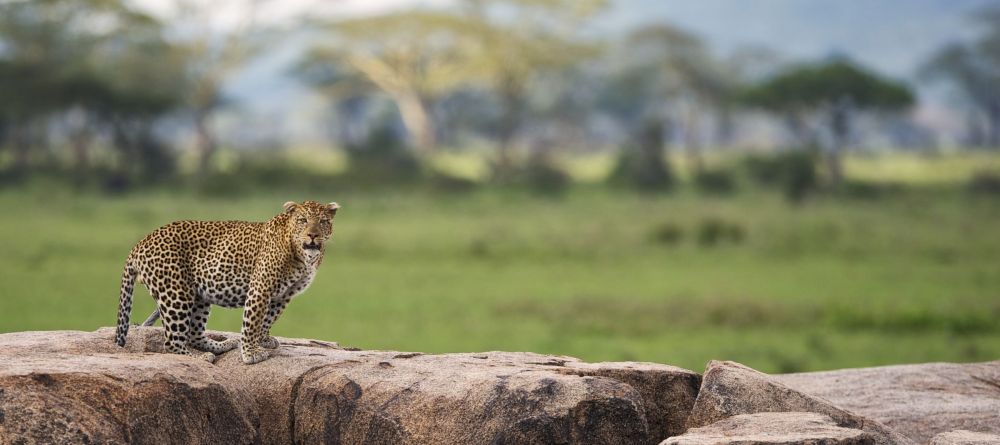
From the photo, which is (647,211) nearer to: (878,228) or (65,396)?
(878,228)

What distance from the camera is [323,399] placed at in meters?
7.33

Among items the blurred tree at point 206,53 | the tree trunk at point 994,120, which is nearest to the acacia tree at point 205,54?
the blurred tree at point 206,53

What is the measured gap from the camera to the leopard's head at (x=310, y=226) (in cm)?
720

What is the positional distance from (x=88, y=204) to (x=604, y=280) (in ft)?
49.4

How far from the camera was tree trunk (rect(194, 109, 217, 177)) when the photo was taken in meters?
42.8

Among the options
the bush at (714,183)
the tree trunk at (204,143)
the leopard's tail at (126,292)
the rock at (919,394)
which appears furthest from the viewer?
the tree trunk at (204,143)

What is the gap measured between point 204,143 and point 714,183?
18.0 m

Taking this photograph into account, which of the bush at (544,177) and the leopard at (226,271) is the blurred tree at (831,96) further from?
the leopard at (226,271)

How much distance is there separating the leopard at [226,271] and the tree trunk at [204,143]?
108 ft

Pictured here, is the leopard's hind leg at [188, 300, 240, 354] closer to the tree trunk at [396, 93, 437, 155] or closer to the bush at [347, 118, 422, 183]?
the bush at [347, 118, 422, 183]

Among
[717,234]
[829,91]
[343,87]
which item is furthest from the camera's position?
[343,87]

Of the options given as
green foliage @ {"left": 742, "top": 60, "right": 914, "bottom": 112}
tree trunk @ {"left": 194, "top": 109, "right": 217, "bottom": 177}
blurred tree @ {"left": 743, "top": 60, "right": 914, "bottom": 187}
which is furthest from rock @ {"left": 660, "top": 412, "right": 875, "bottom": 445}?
green foliage @ {"left": 742, "top": 60, "right": 914, "bottom": 112}

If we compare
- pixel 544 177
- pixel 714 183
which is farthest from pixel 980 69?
pixel 544 177

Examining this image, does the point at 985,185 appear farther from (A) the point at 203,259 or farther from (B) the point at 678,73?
(A) the point at 203,259
